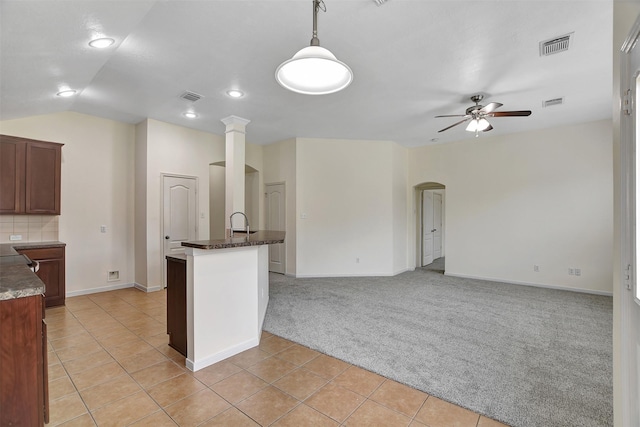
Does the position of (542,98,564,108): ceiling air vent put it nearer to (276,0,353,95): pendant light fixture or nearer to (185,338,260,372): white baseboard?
(276,0,353,95): pendant light fixture

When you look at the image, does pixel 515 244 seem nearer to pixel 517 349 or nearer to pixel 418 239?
pixel 418 239

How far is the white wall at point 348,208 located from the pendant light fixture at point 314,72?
4.54 m

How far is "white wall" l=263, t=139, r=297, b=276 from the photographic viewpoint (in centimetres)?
625

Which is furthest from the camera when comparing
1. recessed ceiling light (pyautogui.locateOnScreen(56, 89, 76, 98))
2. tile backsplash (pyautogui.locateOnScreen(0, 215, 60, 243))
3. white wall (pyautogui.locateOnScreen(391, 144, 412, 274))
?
white wall (pyautogui.locateOnScreen(391, 144, 412, 274))

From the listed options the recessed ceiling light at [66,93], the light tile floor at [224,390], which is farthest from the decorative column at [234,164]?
the light tile floor at [224,390]

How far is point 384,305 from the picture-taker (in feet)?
14.3

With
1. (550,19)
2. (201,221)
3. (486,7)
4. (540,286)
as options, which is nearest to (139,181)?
(201,221)

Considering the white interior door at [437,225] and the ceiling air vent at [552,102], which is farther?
the white interior door at [437,225]

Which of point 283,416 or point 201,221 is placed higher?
point 201,221

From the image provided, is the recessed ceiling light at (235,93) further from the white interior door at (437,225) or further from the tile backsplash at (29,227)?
the white interior door at (437,225)

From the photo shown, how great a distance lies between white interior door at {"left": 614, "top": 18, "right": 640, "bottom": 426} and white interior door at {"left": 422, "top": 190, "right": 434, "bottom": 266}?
649 centimetres

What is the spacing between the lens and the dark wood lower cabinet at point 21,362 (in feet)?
4.56

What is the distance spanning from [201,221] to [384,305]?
12.3ft

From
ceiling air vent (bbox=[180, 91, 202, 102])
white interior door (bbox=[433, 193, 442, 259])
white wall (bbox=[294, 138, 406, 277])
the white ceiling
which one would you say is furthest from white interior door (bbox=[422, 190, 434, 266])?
ceiling air vent (bbox=[180, 91, 202, 102])
